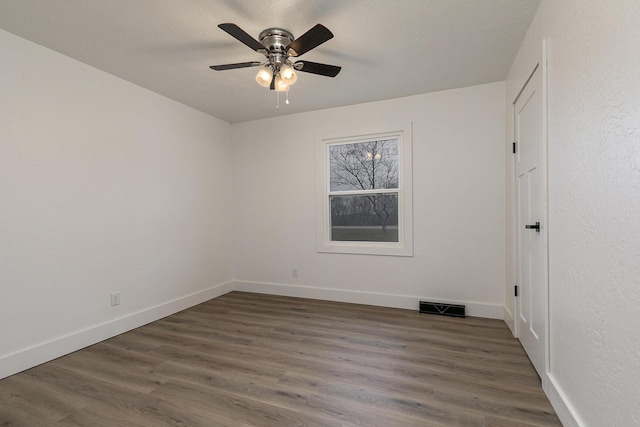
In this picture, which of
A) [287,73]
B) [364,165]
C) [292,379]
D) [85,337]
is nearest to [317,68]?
[287,73]

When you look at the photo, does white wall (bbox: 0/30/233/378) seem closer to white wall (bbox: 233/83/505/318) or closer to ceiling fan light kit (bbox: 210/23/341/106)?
white wall (bbox: 233/83/505/318)

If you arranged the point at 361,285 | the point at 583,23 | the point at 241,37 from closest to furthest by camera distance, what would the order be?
the point at 583,23 < the point at 241,37 < the point at 361,285

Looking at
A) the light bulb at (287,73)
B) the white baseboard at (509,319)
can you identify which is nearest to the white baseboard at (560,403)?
the white baseboard at (509,319)

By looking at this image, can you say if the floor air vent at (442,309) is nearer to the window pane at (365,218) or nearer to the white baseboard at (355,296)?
the white baseboard at (355,296)

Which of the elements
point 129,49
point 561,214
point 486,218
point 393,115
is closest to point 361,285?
point 486,218

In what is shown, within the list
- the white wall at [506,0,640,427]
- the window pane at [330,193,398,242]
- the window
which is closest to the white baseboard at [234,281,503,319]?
the window

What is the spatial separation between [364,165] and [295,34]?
192 centimetres

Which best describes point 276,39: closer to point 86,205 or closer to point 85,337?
point 86,205

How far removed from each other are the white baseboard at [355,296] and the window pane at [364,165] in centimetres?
137

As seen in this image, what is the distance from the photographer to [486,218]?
3131 millimetres

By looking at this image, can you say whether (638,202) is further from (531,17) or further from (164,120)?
(164,120)

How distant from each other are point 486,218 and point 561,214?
162 centimetres

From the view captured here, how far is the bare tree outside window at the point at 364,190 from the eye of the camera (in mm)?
3633

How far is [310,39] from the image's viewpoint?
186 cm
